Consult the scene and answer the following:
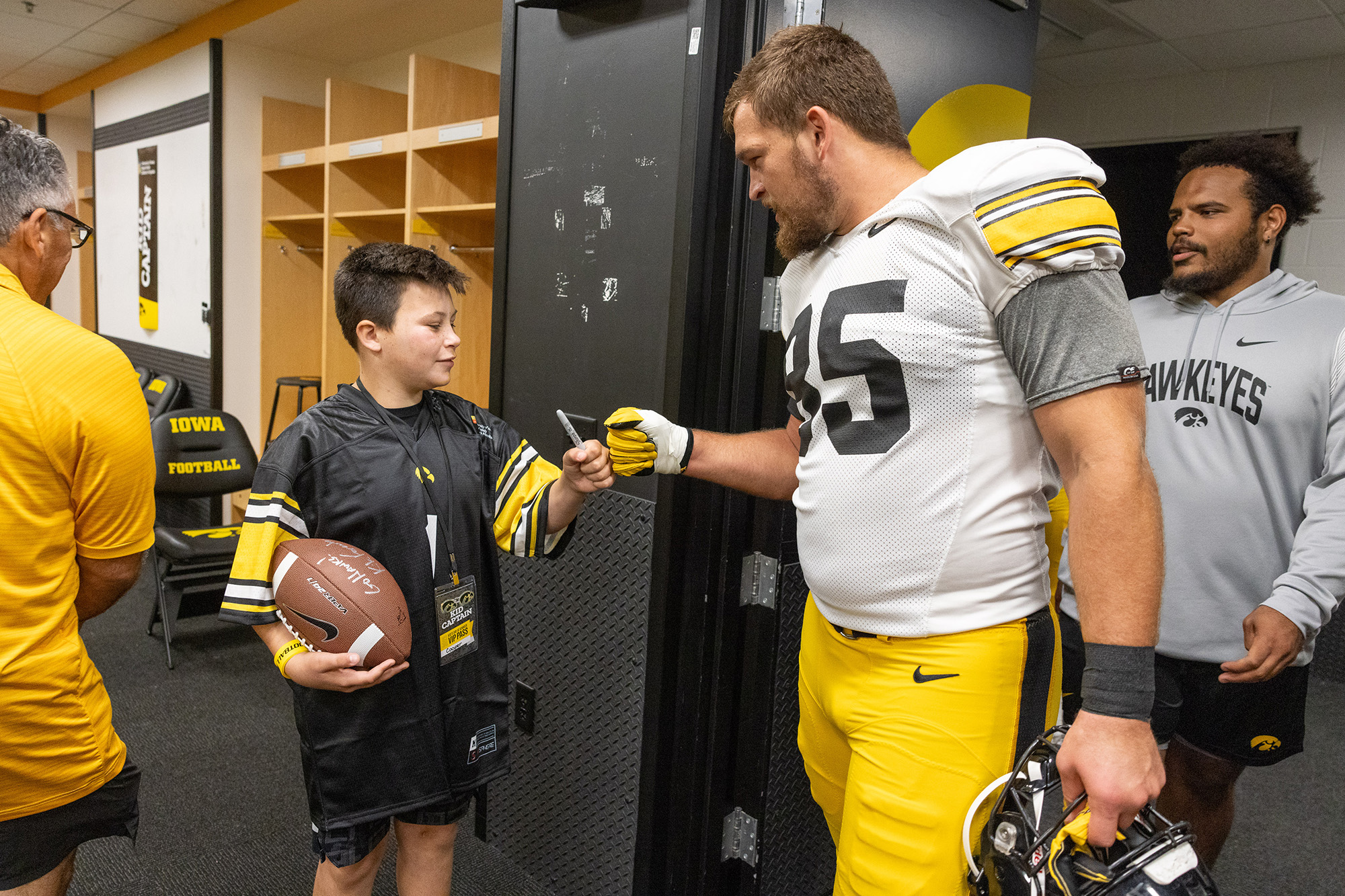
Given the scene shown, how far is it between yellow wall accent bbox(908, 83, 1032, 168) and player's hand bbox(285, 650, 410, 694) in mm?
1501

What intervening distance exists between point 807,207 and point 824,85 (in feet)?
0.56

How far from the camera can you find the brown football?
1375 millimetres

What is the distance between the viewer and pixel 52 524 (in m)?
1.27

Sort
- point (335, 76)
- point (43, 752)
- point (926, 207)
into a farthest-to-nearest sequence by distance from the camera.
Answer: point (335, 76)
point (43, 752)
point (926, 207)

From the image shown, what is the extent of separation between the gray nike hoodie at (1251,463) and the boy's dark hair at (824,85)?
0.97m

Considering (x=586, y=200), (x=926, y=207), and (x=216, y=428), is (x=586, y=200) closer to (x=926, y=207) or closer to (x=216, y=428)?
(x=926, y=207)

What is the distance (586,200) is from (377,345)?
2.04 feet

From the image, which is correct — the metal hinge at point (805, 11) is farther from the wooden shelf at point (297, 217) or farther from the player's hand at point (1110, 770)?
the wooden shelf at point (297, 217)

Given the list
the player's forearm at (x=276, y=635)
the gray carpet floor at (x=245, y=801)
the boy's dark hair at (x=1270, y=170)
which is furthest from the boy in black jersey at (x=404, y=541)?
the boy's dark hair at (x=1270, y=170)

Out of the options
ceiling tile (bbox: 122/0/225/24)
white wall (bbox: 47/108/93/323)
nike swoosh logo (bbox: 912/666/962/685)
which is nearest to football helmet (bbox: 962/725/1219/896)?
nike swoosh logo (bbox: 912/666/962/685)

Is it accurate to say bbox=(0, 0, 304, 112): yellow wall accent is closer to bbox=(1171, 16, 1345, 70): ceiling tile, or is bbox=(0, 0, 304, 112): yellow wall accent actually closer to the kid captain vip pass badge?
→ the kid captain vip pass badge

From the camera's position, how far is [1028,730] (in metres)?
1.17

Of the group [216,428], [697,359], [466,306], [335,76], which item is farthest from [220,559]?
[335,76]

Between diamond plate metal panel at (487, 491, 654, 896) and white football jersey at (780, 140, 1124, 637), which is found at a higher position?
white football jersey at (780, 140, 1124, 637)
